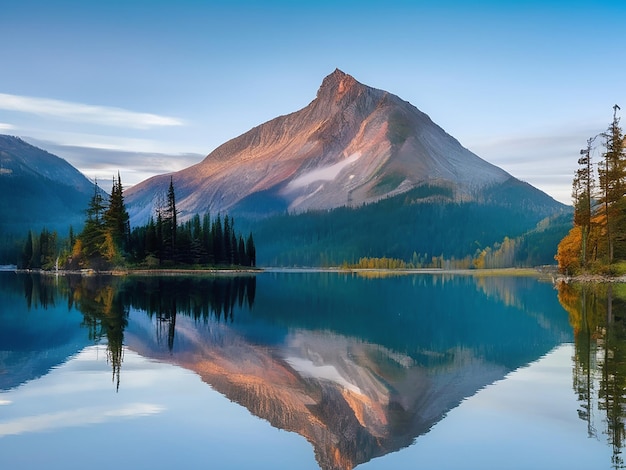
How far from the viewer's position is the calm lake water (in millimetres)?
17203

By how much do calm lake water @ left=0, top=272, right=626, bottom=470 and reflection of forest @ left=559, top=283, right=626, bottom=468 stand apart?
0.09 m

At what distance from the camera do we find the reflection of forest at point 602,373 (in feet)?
61.1

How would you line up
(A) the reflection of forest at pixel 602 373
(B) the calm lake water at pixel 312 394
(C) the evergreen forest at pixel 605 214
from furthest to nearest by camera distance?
(C) the evergreen forest at pixel 605 214 < (A) the reflection of forest at pixel 602 373 < (B) the calm lake water at pixel 312 394

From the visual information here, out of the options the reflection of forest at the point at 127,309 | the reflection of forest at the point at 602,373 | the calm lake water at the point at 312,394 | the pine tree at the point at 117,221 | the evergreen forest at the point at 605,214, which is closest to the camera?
the calm lake water at the point at 312,394

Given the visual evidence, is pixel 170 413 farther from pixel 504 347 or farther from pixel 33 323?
pixel 33 323

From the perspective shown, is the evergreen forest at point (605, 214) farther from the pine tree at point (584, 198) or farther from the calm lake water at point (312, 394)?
the calm lake water at point (312, 394)

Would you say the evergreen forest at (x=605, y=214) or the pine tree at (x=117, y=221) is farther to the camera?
the pine tree at (x=117, y=221)

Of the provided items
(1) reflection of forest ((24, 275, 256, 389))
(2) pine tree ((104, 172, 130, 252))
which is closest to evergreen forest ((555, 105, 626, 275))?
(1) reflection of forest ((24, 275, 256, 389))

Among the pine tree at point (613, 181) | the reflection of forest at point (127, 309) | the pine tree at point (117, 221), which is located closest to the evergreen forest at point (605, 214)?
the pine tree at point (613, 181)

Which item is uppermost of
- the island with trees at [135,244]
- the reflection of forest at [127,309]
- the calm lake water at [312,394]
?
the island with trees at [135,244]

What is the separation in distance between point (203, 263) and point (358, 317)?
11185cm

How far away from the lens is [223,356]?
3206 cm

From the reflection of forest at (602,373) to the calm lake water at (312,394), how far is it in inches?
3.5

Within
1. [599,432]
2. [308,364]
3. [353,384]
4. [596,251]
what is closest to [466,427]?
[599,432]
